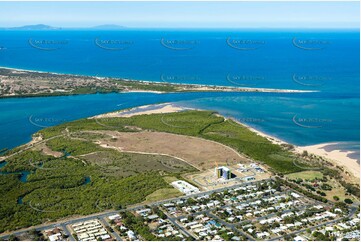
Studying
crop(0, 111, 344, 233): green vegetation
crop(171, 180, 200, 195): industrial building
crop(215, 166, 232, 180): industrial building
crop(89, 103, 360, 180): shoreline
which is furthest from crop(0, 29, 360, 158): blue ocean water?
crop(171, 180, 200, 195): industrial building

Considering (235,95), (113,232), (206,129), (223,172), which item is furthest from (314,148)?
(235,95)

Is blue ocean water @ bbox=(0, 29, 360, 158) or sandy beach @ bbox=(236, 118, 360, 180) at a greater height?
blue ocean water @ bbox=(0, 29, 360, 158)

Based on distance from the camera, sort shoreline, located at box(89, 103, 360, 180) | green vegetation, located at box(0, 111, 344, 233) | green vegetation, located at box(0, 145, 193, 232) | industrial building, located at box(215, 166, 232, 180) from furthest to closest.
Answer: shoreline, located at box(89, 103, 360, 180), industrial building, located at box(215, 166, 232, 180), green vegetation, located at box(0, 111, 344, 233), green vegetation, located at box(0, 145, 193, 232)

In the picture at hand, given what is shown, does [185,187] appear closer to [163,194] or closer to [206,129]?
[163,194]

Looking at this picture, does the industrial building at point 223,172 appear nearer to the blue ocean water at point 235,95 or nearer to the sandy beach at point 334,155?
the sandy beach at point 334,155

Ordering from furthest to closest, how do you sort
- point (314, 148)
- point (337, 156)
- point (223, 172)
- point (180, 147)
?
point (314, 148)
point (180, 147)
point (337, 156)
point (223, 172)

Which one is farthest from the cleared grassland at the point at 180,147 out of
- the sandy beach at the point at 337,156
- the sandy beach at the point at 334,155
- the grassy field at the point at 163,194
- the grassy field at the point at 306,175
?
the sandy beach at the point at 337,156

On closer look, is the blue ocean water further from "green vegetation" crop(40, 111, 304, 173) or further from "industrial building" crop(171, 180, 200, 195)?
"industrial building" crop(171, 180, 200, 195)

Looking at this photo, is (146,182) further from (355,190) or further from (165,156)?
(355,190)
